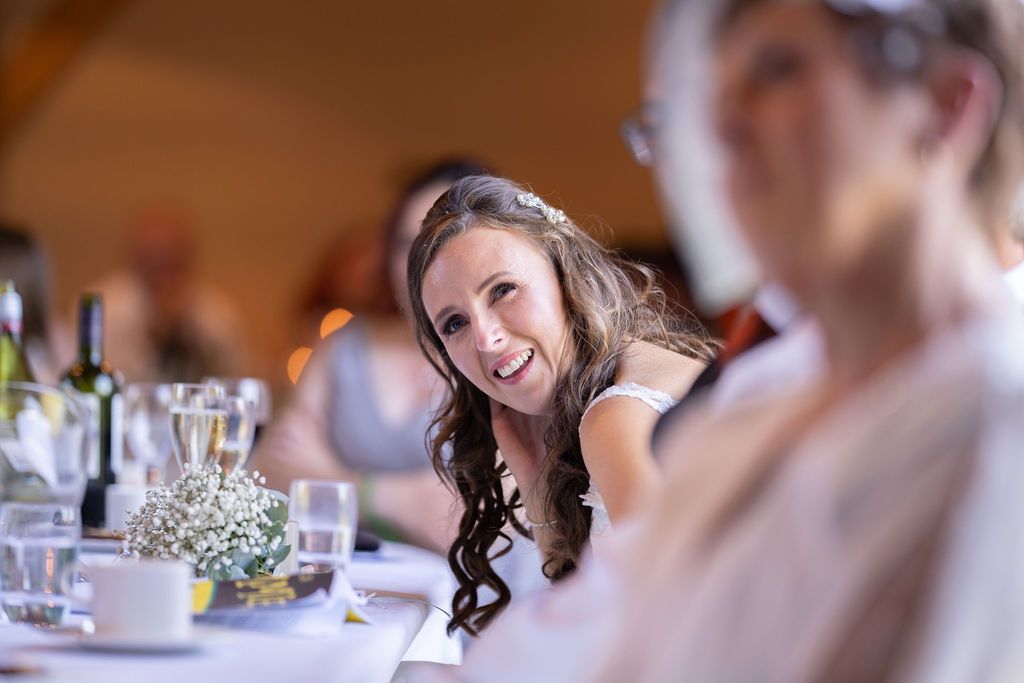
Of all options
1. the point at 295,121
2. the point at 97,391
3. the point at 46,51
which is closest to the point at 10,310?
the point at 97,391

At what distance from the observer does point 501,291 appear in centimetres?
186

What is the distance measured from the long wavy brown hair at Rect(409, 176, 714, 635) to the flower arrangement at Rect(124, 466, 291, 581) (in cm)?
45

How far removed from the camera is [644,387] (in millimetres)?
1752

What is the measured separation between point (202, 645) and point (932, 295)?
0.70 metres

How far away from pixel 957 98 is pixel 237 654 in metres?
0.75

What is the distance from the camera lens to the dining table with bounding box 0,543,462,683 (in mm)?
1039

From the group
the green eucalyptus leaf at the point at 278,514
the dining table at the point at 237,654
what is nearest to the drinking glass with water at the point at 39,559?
the dining table at the point at 237,654

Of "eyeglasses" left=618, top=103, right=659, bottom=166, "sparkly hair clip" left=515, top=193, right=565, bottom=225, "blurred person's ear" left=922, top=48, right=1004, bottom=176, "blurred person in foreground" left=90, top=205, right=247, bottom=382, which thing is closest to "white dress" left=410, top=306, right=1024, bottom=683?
"blurred person's ear" left=922, top=48, right=1004, bottom=176

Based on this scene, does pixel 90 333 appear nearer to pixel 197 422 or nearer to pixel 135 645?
pixel 197 422

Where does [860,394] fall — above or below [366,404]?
above

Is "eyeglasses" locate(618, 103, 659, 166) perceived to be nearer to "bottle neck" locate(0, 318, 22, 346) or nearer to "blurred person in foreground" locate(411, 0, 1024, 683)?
"blurred person in foreground" locate(411, 0, 1024, 683)

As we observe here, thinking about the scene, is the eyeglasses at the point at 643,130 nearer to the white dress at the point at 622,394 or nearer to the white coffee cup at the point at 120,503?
the white dress at the point at 622,394

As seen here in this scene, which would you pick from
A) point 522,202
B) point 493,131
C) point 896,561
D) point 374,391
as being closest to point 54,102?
point 493,131

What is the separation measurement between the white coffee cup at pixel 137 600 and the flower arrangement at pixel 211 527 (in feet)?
0.95
